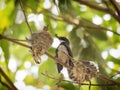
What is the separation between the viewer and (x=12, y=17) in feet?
5.73

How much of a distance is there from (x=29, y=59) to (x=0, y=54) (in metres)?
0.29

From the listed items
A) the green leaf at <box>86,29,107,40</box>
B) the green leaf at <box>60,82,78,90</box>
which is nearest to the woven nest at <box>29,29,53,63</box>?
the green leaf at <box>60,82,78,90</box>

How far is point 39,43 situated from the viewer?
3.49 ft

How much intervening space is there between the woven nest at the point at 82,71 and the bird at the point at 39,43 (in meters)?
0.10

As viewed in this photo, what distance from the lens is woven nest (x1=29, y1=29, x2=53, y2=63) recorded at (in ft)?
3.43

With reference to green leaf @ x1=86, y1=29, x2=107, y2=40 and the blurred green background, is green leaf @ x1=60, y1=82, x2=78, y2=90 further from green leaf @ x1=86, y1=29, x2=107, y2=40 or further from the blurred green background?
green leaf @ x1=86, y1=29, x2=107, y2=40

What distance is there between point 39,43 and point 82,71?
0.49 ft

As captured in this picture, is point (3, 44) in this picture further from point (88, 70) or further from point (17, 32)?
point (88, 70)

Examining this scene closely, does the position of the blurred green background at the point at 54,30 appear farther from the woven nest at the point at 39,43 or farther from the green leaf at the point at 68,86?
the woven nest at the point at 39,43

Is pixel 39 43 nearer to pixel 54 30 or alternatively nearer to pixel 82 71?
pixel 82 71

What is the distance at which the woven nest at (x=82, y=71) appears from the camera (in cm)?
111

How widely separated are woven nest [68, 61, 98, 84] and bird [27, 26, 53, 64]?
97mm

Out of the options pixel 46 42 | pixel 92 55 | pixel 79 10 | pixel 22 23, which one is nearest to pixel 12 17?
pixel 22 23

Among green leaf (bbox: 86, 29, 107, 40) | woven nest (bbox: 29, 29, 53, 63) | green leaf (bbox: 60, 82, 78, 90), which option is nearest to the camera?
woven nest (bbox: 29, 29, 53, 63)
